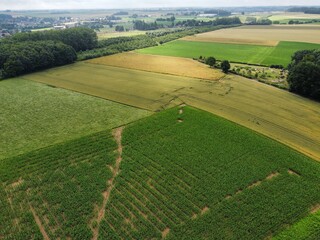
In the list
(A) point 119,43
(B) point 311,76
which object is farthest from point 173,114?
(A) point 119,43

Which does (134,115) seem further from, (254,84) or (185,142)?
(254,84)

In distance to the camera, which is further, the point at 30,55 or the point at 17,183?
the point at 30,55

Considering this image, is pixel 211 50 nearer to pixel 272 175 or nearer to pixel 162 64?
pixel 162 64

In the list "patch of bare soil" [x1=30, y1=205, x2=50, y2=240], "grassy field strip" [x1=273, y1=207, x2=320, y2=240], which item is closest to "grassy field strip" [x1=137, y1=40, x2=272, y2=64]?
"grassy field strip" [x1=273, y1=207, x2=320, y2=240]

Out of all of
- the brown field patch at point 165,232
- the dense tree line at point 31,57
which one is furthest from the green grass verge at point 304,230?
the dense tree line at point 31,57

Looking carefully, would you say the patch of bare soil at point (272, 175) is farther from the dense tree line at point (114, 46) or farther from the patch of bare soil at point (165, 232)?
the dense tree line at point (114, 46)

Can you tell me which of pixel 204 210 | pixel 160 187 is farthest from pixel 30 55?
pixel 204 210
